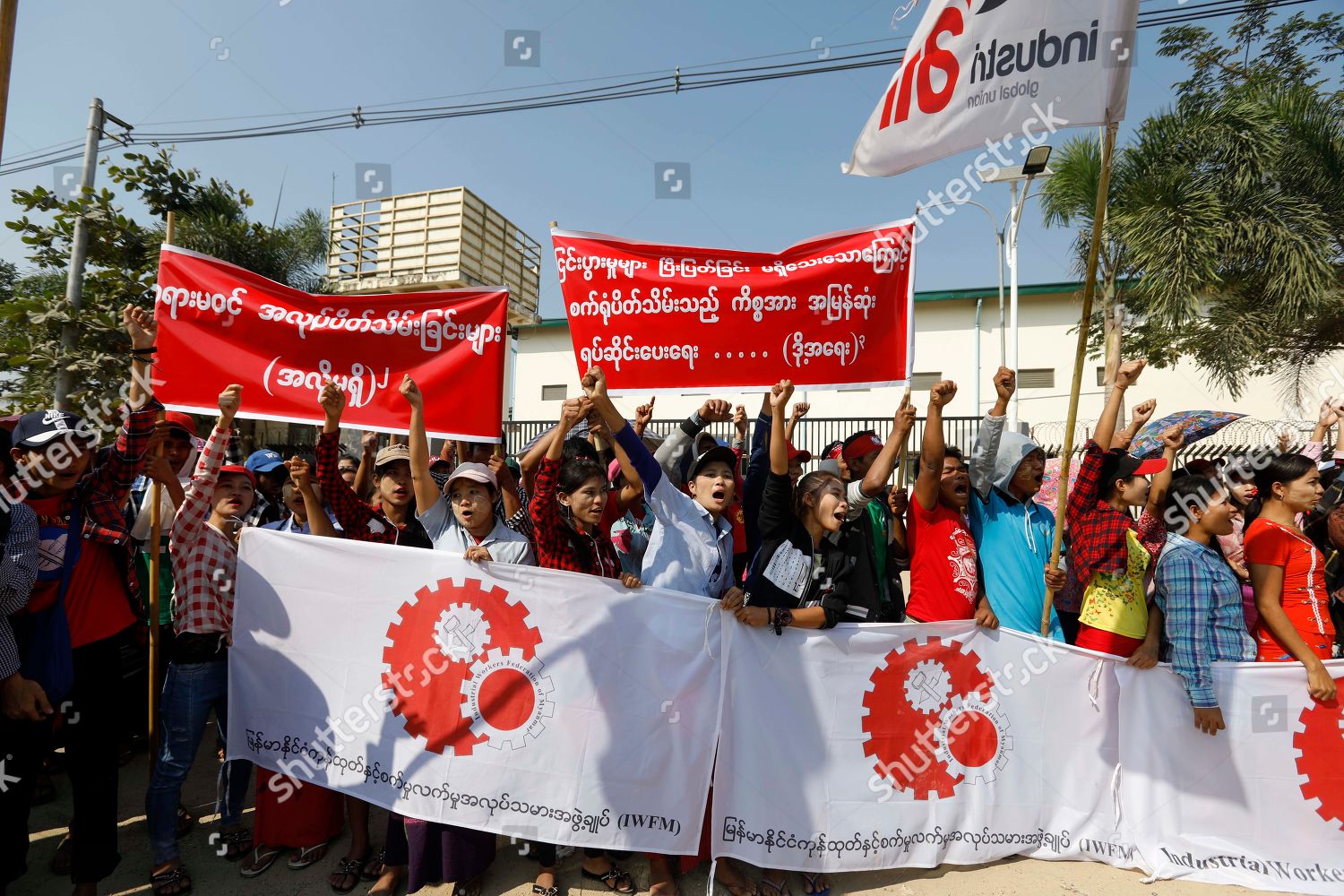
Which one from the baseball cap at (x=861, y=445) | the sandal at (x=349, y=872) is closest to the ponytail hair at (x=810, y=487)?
the baseball cap at (x=861, y=445)

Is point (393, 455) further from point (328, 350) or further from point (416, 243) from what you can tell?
point (416, 243)

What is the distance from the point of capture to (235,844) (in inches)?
130

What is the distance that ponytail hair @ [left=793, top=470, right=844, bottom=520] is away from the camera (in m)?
3.19

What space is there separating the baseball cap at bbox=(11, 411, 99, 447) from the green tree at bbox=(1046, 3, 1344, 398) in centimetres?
1128

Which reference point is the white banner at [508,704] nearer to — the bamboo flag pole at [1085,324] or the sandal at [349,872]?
the sandal at [349,872]

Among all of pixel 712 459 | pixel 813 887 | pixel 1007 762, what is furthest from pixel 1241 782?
pixel 712 459

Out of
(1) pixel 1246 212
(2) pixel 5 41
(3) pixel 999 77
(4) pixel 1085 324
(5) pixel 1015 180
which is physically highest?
(5) pixel 1015 180

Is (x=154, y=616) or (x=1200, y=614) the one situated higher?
(x=1200, y=614)

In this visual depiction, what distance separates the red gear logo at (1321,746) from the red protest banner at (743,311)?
7.73 feet

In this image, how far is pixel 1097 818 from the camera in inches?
132

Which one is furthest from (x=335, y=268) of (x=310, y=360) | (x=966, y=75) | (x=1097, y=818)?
(x=1097, y=818)

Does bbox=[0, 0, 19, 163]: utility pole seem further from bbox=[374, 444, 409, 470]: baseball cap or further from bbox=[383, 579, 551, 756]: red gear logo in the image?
bbox=[383, 579, 551, 756]: red gear logo

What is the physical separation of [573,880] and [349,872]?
3.14ft

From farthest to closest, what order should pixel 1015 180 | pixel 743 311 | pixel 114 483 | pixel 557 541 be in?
pixel 1015 180
pixel 743 311
pixel 557 541
pixel 114 483
